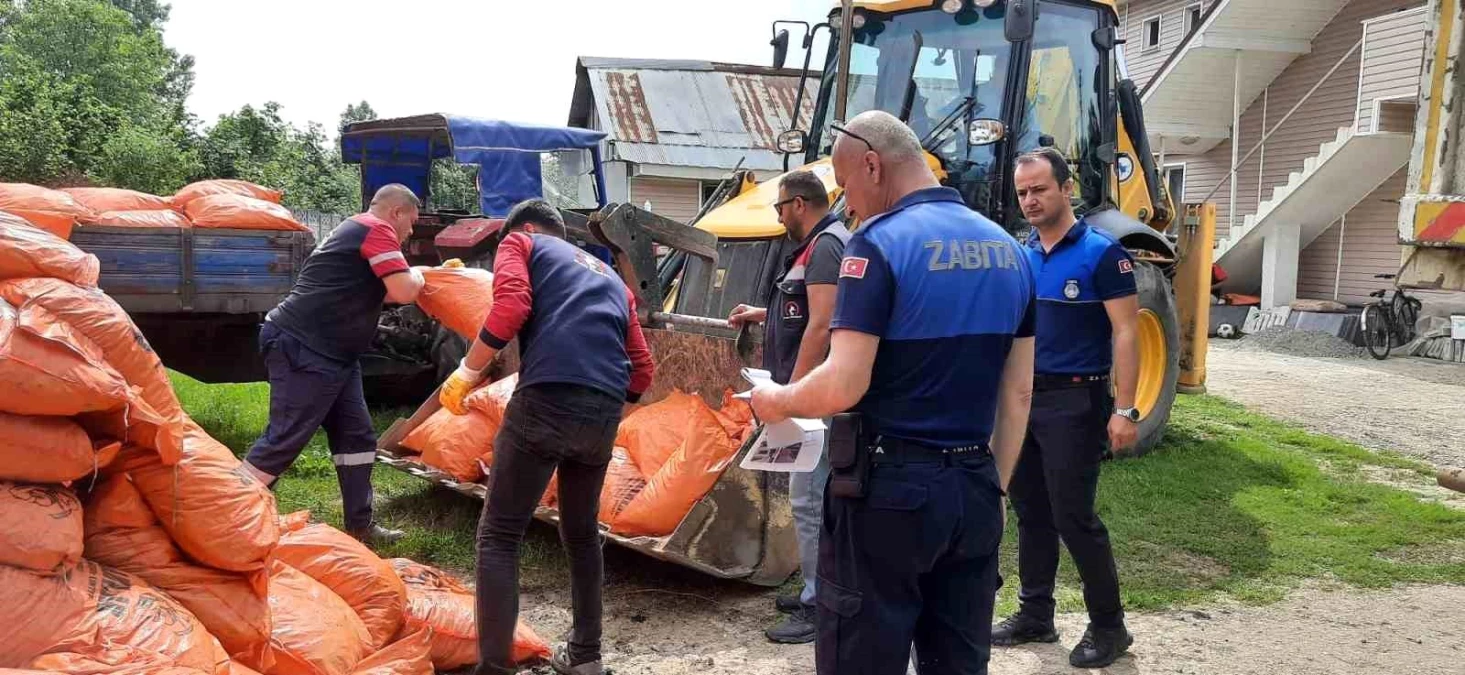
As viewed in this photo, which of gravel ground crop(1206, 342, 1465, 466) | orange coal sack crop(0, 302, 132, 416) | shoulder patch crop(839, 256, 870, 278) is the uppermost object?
shoulder patch crop(839, 256, 870, 278)

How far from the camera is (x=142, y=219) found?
605 cm

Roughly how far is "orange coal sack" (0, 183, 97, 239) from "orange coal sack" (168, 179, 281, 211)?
1.12 meters

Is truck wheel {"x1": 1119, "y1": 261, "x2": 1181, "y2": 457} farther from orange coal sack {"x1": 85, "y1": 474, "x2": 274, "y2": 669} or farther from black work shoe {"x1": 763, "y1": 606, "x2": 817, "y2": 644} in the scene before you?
orange coal sack {"x1": 85, "y1": 474, "x2": 274, "y2": 669}

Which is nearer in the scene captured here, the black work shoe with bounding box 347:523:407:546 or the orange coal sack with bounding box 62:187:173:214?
the black work shoe with bounding box 347:523:407:546

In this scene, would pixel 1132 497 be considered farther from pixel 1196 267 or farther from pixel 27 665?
pixel 27 665

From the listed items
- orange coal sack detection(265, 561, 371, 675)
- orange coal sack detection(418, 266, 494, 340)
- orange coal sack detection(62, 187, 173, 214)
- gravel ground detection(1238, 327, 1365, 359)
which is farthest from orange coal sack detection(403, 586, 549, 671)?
gravel ground detection(1238, 327, 1365, 359)

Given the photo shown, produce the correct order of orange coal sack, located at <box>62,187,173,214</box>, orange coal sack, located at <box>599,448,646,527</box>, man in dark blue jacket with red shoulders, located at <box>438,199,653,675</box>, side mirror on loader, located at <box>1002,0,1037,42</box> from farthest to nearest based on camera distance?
orange coal sack, located at <box>62,187,173,214</box>, side mirror on loader, located at <box>1002,0,1037,42</box>, orange coal sack, located at <box>599,448,646,527</box>, man in dark blue jacket with red shoulders, located at <box>438,199,653,675</box>

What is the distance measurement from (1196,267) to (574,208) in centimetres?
555

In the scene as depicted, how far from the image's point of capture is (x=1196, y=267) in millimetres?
7270

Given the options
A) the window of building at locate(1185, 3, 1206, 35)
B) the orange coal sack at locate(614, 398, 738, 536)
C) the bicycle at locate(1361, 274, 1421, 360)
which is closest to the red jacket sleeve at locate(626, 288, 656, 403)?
the orange coal sack at locate(614, 398, 738, 536)

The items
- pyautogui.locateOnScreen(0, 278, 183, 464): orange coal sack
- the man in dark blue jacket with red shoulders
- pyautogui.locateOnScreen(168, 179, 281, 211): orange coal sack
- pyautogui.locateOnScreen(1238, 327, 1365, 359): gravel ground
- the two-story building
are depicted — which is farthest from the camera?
the two-story building

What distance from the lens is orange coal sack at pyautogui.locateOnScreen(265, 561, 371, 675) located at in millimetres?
3016

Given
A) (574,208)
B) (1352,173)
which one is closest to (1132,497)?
(574,208)

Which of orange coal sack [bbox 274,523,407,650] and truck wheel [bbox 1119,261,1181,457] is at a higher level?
truck wheel [bbox 1119,261,1181,457]
